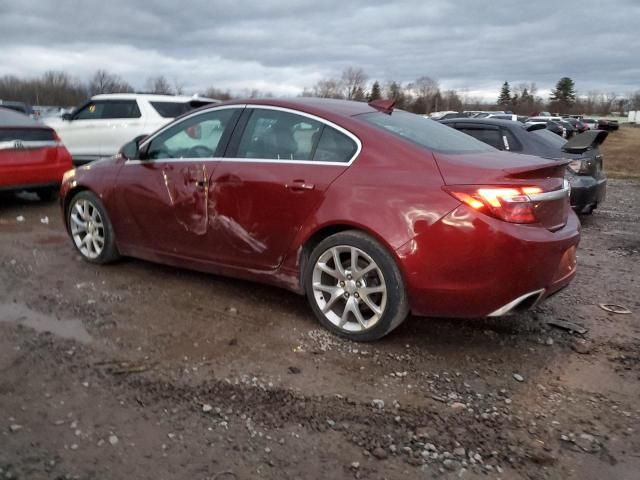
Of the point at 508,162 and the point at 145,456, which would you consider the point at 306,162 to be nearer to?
the point at 508,162

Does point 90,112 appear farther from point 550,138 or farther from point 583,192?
point 583,192

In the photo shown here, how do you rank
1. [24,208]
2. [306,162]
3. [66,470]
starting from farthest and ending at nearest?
[24,208] → [306,162] → [66,470]

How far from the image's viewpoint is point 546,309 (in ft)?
14.8

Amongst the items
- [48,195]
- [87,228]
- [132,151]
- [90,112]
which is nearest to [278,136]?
[132,151]

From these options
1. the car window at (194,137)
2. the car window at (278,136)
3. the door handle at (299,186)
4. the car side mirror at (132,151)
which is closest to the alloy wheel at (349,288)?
the door handle at (299,186)

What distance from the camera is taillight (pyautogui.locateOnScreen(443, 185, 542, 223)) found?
3328 millimetres

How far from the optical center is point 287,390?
10.4 ft

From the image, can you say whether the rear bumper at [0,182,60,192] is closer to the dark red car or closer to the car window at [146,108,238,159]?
the dark red car

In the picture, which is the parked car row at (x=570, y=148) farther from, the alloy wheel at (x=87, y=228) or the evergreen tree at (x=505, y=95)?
the evergreen tree at (x=505, y=95)

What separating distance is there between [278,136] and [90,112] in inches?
322

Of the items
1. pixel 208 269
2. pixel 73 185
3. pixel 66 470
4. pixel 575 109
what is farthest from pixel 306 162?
pixel 575 109

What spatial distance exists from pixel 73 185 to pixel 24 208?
3511 mm

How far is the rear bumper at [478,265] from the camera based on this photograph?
3311 millimetres

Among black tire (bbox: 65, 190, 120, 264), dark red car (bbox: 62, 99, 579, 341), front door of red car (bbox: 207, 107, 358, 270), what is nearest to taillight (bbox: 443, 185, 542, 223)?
dark red car (bbox: 62, 99, 579, 341)
